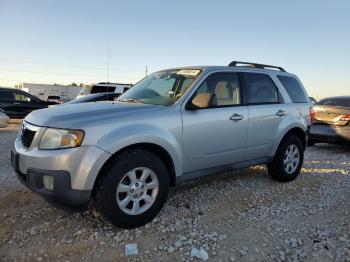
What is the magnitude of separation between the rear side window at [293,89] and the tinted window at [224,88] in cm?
123

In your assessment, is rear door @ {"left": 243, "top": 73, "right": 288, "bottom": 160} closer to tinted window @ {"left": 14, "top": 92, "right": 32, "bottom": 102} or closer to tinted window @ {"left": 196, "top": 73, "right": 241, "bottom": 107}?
tinted window @ {"left": 196, "top": 73, "right": 241, "bottom": 107}

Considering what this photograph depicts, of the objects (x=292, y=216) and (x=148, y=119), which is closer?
(x=148, y=119)

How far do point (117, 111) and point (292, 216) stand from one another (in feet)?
8.02

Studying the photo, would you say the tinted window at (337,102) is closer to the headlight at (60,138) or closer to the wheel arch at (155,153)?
the wheel arch at (155,153)

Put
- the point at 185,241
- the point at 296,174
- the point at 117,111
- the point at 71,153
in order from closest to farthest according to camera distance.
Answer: the point at 71,153 < the point at 185,241 < the point at 117,111 < the point at 296,174

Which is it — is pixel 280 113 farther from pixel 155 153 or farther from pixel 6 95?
pixel 6 95

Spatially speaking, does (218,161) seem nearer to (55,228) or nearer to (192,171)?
(192,171)

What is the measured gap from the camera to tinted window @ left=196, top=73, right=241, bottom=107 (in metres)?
4.86

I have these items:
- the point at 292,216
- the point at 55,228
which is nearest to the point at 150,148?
the point at 55,228

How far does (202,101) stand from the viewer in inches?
173

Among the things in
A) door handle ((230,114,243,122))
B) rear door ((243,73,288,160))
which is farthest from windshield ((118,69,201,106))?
rear door ((243,73,288,160))

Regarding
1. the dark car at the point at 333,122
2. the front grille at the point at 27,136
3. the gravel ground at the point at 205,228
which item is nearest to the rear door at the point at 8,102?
the gravel ground at the point at 205,228

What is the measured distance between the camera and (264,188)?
5691 millimetres

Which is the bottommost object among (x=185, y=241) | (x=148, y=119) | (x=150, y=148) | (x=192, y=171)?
(x=185, y=241)
